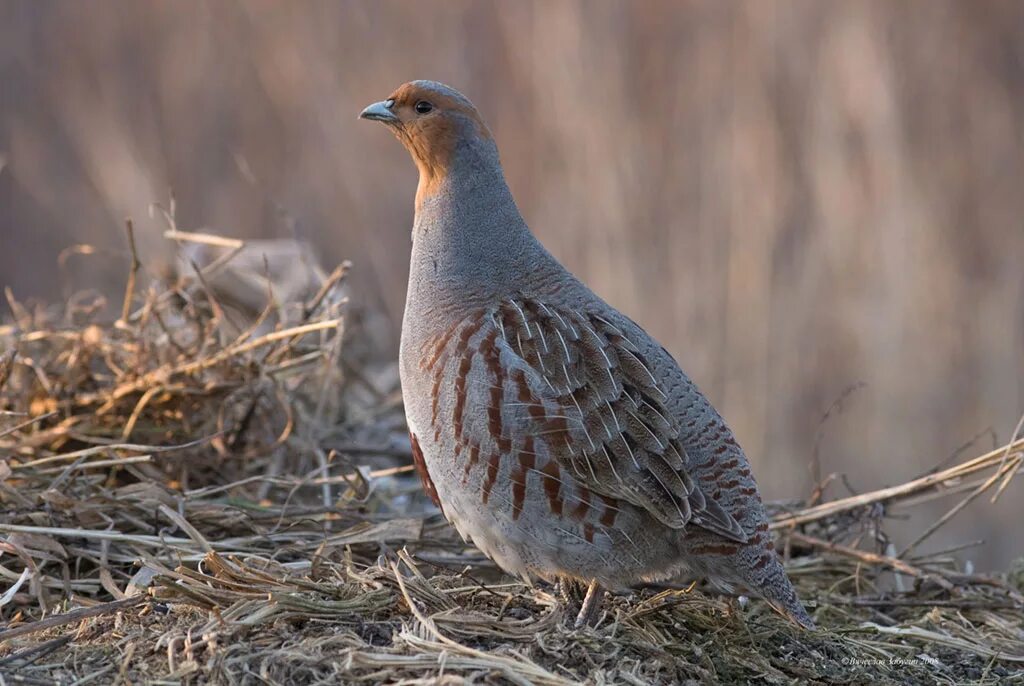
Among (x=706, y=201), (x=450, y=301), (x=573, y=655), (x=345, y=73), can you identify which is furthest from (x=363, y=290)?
(x=573, y=655)

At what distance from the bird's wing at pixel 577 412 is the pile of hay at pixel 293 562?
1.10 feet

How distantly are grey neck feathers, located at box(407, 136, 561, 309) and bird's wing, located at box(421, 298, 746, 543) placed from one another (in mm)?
210

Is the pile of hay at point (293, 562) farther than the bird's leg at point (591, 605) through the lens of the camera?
No

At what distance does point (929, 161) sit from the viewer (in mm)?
7238

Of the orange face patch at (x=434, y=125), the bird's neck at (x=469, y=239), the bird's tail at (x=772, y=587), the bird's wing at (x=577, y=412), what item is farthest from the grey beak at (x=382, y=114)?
the bird's tail at (x=772, y=587)

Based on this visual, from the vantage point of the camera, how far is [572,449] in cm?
325

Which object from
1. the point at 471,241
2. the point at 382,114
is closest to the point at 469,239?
the point at 471,241

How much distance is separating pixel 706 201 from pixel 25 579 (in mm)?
5186

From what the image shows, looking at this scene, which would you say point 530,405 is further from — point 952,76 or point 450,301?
point 952,76

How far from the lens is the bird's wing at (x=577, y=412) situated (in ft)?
10.7

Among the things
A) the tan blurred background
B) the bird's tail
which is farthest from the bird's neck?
the tan blurred background

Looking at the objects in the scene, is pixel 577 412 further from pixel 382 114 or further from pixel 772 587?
pixel 382 114

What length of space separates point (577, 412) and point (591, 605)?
22.1 inches

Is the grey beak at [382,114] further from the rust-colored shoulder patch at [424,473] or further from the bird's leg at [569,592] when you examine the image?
the bird's leg at [569,592]
